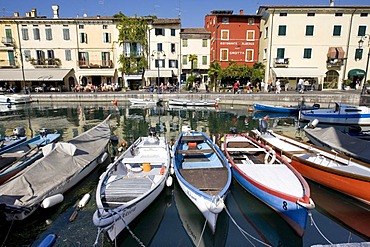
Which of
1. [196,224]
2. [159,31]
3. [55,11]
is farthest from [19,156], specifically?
[55,11]

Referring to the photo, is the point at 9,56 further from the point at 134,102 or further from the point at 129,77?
the point at 134,102

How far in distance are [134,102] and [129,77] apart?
1139 cm

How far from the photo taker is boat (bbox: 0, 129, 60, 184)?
9881 millimetres

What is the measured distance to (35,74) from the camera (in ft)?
141

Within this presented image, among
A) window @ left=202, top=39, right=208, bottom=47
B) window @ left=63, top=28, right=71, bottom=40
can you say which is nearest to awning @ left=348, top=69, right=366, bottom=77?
window @ left=202, top=39, right=208, bottom=47

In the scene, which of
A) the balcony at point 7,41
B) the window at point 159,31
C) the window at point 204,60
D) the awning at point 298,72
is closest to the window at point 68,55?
the balcony at point 7,41

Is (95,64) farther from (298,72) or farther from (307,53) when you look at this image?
(307,53)

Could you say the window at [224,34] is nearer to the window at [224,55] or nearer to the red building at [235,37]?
the red building at [235,37]

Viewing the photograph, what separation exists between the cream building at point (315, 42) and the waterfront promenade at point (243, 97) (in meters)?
5.60

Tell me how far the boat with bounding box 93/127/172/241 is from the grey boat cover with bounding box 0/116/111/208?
1626 millimetres

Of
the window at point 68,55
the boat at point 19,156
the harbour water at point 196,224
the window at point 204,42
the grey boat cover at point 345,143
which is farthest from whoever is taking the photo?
the window at point 204,42

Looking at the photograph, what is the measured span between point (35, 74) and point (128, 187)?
140 ft

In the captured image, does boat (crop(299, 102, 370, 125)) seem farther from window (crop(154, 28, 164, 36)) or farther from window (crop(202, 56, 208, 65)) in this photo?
window (crop(154, 28, 164, 36))

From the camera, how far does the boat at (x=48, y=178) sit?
25.1 ft
